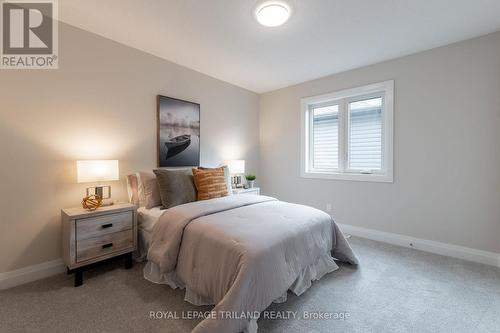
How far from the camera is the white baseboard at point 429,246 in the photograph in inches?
95.8

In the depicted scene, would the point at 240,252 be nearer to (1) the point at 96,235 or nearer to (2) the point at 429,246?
(1) the point at 96,235

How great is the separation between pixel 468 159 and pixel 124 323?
3666 mm

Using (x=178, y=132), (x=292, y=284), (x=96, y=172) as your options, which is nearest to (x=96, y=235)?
(x=96, y=172)

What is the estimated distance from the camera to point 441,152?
2680 millimetres

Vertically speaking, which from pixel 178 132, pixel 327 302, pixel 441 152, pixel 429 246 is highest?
pixel 178 132

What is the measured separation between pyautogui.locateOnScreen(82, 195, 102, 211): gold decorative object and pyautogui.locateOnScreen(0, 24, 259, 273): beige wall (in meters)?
0.27

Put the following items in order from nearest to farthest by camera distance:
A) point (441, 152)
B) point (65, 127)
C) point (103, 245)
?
1. point (103, 245)
2. point (65, 127)
3. point (441, 152)

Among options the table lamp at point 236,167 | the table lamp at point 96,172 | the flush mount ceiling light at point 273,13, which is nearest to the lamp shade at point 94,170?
the table lamp at point 96,172

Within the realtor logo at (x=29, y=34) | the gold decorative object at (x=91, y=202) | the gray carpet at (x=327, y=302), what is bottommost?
the gray carpet at (x=327, y=302)

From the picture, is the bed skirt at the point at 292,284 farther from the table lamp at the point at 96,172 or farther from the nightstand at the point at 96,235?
the table lamp at the point at 96,172

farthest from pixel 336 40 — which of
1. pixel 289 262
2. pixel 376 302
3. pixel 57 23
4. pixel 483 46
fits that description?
pixel 57 23

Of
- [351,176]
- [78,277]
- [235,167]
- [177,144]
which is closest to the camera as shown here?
[78,277]

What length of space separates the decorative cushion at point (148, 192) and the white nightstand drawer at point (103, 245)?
0.36m

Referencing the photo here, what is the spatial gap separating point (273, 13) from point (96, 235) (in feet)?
8.57
